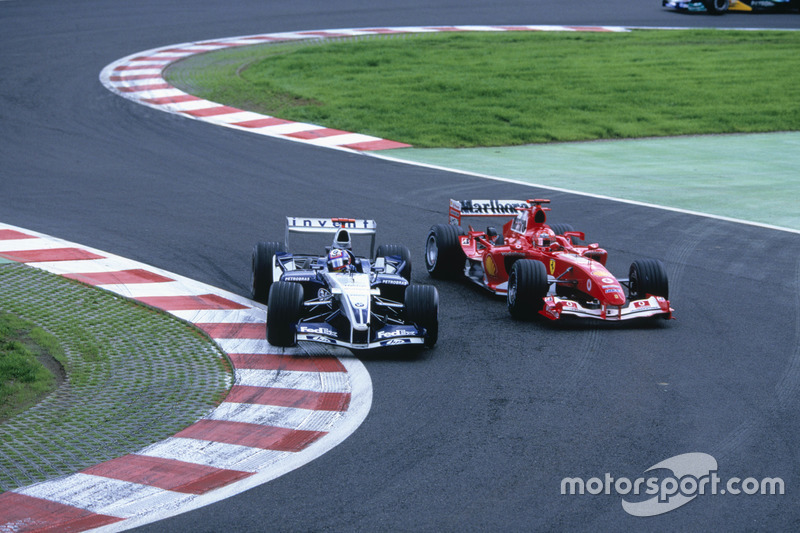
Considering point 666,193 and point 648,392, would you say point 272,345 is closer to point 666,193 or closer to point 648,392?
point 648,392

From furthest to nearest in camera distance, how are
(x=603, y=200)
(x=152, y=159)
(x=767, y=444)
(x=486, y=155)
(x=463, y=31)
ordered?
(x=463, y=31) → (x=486, y=155) → (x=152, y=159) → (x=603, y=200) → (x=767, y=444)

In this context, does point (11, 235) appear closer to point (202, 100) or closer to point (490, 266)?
point (490, 266)

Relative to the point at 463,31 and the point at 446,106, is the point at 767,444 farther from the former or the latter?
the point at 463,31

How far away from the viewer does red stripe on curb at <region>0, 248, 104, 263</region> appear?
1387 cm

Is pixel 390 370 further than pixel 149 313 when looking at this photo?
No

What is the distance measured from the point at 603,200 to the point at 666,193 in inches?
59.5

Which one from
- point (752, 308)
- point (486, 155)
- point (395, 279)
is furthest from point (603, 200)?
point (395, 279)

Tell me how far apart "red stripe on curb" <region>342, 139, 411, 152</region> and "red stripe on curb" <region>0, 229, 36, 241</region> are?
330 inches

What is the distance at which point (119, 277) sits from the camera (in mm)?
13297

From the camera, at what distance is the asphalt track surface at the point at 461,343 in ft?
24.4

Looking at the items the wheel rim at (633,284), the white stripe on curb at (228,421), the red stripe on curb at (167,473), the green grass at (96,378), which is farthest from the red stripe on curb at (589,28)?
the red stripe on curb at (167,473)

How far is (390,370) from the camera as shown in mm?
10375

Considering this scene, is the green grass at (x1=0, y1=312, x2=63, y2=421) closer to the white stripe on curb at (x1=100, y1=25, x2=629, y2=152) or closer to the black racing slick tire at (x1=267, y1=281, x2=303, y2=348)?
the black racing slick tire at (x1=267, y1=281, x2=303, y2=348)

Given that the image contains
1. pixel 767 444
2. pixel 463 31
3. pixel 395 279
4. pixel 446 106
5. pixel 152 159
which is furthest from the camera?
pixel 463 31
